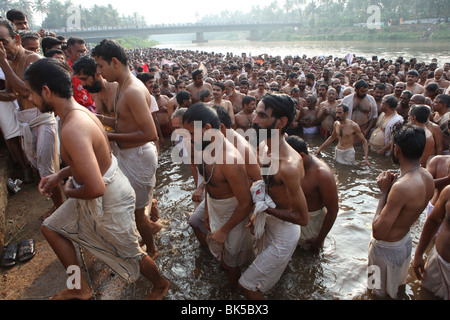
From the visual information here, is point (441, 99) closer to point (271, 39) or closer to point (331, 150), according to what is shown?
point (331, 150)

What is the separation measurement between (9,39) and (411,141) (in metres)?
4.29

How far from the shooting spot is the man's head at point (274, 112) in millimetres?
2416

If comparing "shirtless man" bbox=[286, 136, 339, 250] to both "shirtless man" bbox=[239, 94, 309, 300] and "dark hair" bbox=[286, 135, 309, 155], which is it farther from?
"shirtless man" bbox=[239, 94, 309, 300]

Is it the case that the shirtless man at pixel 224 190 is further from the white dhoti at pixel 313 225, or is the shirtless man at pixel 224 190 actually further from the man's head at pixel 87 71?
the man's head at pixel 87 71

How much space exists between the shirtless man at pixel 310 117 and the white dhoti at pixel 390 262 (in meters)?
5.67

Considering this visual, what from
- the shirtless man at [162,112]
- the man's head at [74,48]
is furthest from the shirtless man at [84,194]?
the shirtless man at [162,112]

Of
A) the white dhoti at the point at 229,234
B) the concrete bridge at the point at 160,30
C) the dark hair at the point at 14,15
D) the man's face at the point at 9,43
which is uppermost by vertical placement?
the concrete bridge at the point at 160,30

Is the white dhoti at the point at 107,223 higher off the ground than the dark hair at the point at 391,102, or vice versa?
the dark hair at the point at 391,102

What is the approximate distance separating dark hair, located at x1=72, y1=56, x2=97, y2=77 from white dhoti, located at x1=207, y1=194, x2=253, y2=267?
182 centimetres

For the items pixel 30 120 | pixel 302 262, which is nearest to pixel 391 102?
pixel 302 262

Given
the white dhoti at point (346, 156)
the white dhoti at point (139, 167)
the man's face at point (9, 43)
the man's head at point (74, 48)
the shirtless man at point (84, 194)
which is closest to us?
the shirtless man at point (84, 194)

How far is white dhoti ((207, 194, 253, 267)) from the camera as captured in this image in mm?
2734

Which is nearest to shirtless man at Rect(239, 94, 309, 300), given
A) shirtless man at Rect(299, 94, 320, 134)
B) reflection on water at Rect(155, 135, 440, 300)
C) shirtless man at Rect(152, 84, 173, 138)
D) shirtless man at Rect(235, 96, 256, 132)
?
reflection on water at Rect(155, 135, 440, 300)

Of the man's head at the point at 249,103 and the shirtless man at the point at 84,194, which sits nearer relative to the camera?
the shirtless man at the point at 84,194
